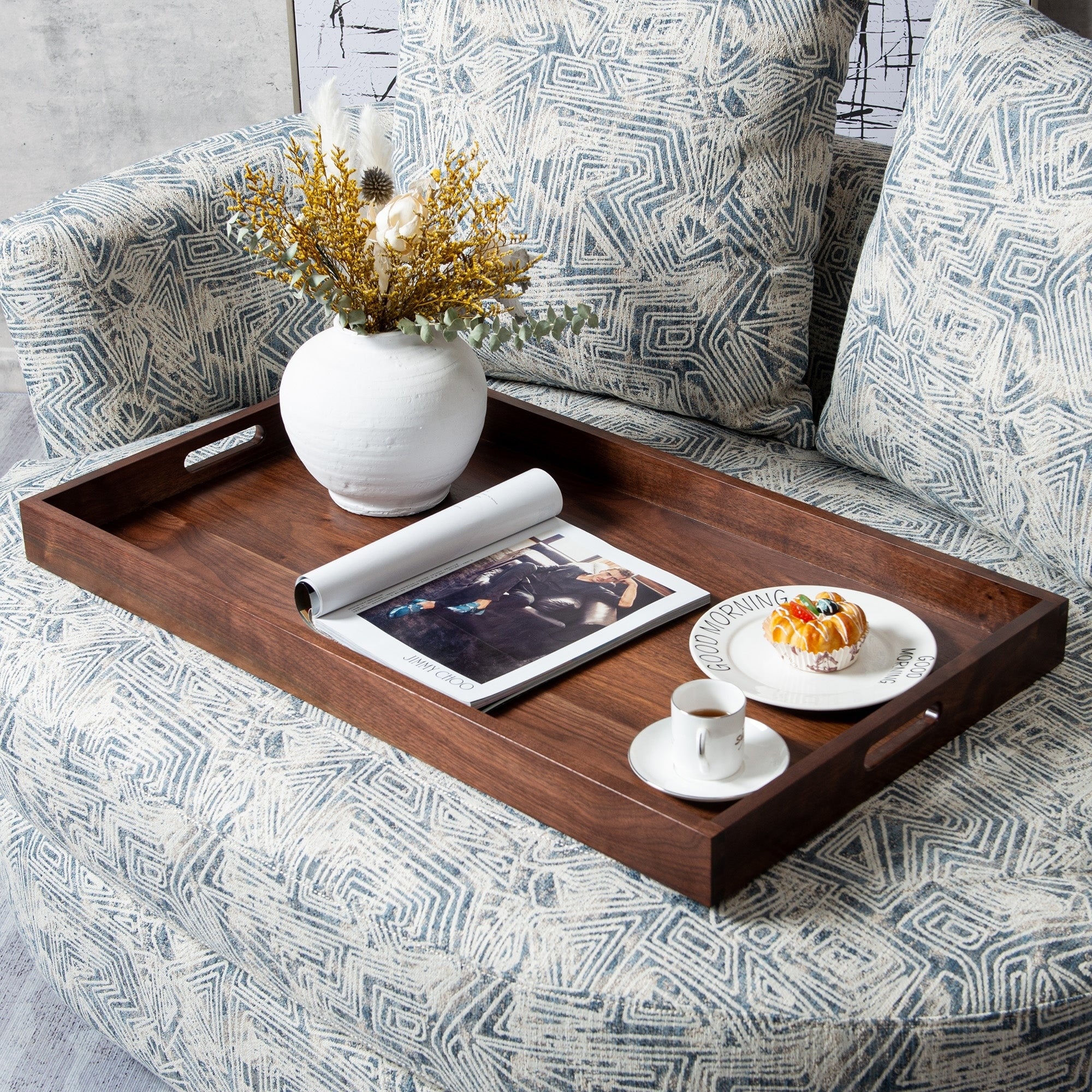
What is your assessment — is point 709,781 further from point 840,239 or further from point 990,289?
point 840,239

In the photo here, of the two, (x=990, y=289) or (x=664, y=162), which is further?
(x=664, y=162)

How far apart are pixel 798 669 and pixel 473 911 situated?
358 mm

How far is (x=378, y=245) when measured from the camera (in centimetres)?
128

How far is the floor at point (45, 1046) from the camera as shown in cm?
137

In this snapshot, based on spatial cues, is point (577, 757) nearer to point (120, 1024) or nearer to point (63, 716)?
point (63, 716)

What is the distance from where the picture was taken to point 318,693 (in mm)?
1138

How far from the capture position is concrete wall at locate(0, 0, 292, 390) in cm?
249

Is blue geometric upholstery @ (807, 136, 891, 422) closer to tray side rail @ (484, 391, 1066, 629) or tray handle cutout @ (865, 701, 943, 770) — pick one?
tray side rail @ (484, 391, 1066, 629)

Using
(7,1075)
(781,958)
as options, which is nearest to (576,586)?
(781,958)

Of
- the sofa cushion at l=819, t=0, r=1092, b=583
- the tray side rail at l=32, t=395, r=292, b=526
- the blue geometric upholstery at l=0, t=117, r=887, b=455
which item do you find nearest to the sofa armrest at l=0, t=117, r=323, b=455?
the blue geometric upholstery at l=0, t=117, r=887, b=455

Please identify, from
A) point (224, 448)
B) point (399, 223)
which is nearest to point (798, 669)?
point (399, 223)

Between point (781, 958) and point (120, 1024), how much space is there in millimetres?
743

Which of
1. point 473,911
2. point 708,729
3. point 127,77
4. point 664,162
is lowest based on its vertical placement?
point 473,911

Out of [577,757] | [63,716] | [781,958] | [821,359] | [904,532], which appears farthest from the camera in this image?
[821,359]
